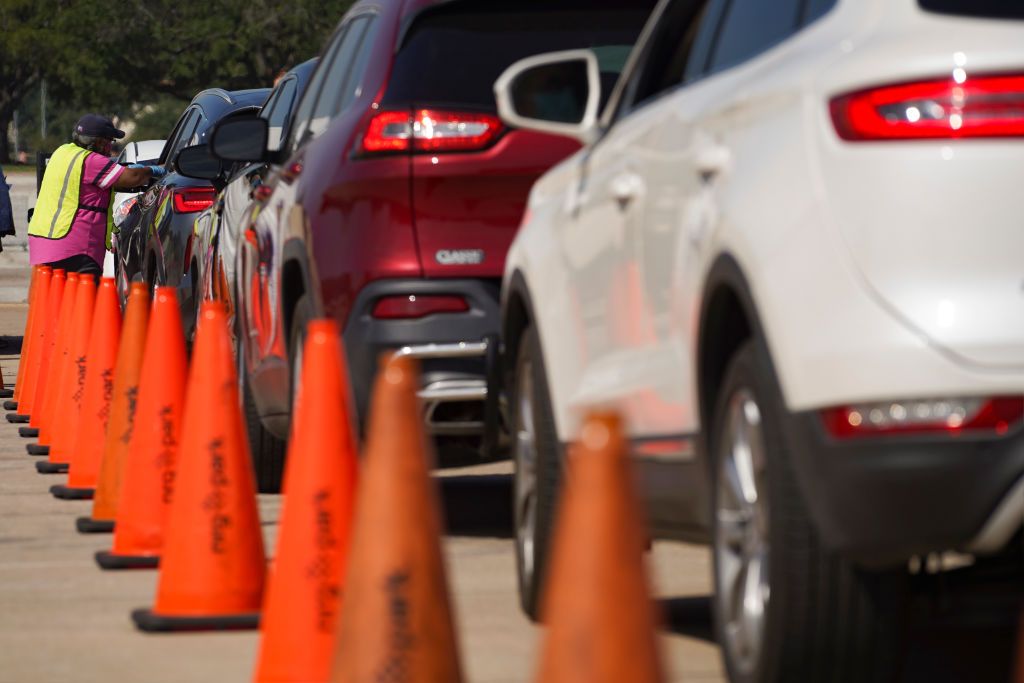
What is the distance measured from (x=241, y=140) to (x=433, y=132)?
192 centimetres

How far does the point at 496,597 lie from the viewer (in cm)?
661

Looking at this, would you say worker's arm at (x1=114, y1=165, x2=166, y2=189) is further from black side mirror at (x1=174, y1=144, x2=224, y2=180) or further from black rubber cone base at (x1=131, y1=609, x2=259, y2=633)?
black rubber cone base at (x1=131, y1=609, x2=259, y2=633)

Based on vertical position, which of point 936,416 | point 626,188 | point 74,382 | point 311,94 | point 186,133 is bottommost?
point 74,382

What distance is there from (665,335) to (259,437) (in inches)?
173

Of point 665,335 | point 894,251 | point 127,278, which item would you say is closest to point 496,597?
point 665,335

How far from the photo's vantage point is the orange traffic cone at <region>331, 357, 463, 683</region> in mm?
4168

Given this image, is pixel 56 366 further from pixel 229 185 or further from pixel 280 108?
pixel 280 108

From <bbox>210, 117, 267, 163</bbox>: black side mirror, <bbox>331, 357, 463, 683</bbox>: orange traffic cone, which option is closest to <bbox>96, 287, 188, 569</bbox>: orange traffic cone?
<bbox>210, 117, 267, 163</bbox>: black side mirror

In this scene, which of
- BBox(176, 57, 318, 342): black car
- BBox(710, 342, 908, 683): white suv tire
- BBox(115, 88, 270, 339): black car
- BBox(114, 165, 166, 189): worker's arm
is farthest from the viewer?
BBox(114, 165, 166, 189): worker's arm

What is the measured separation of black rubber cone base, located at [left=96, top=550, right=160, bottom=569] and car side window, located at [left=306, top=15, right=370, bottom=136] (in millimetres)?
1608

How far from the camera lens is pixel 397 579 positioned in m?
4.18

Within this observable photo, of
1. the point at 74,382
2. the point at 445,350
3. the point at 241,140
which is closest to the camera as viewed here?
the point at 445,350

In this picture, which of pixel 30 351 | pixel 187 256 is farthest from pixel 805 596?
pixel 30 351

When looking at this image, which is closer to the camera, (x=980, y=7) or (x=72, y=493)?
(x=980, y=7)
